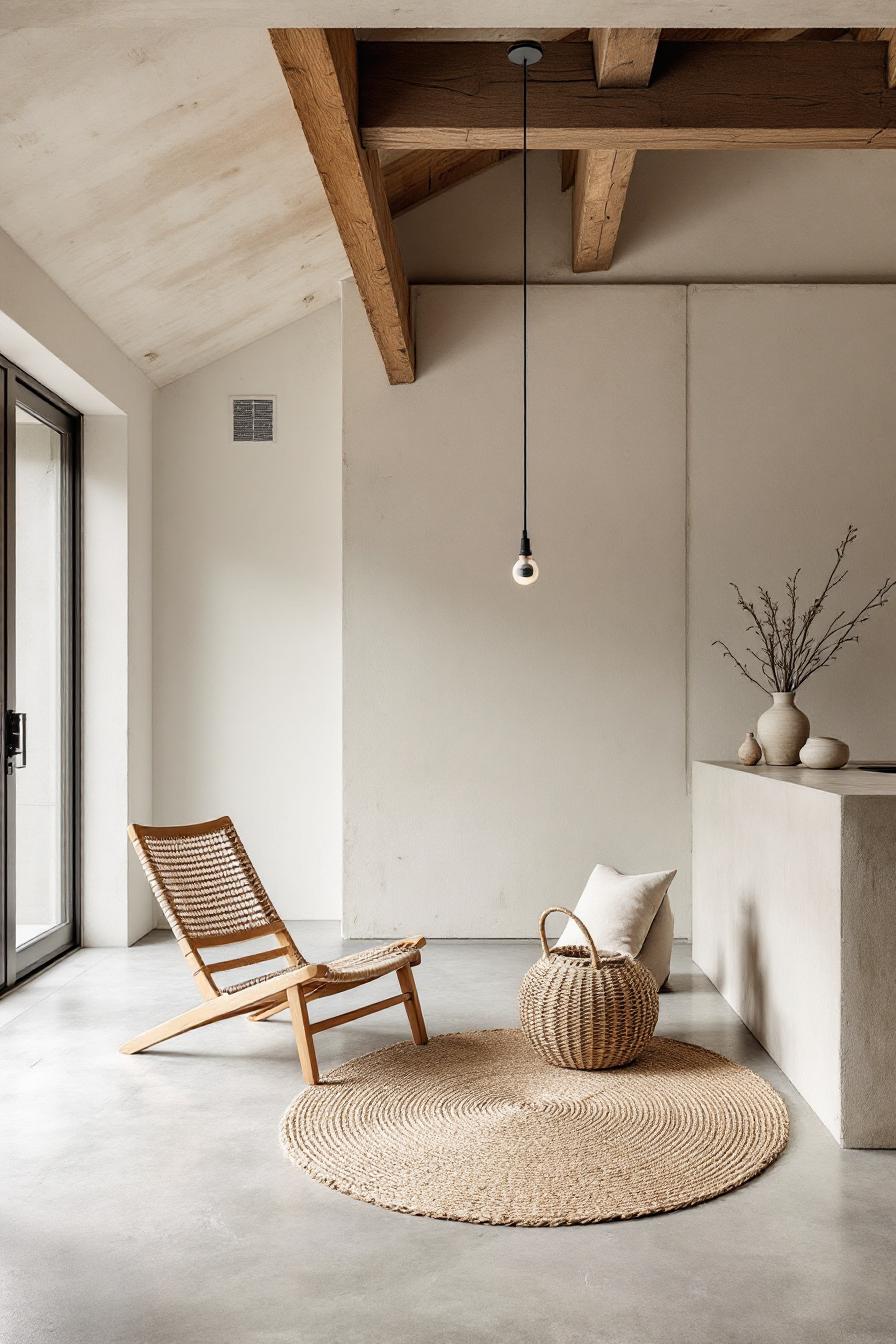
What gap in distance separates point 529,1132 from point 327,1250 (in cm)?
77

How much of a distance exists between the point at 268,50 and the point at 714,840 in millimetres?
3390

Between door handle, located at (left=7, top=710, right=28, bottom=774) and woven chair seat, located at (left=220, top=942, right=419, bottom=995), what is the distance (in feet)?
4.68

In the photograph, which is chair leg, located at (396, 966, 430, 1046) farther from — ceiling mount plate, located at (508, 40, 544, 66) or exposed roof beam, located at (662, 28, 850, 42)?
exposed roof beam, located at (662, 28, 850, 42)

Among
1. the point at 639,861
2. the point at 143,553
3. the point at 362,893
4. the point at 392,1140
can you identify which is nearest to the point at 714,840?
the point at 639,861

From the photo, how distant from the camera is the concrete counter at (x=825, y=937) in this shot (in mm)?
2943

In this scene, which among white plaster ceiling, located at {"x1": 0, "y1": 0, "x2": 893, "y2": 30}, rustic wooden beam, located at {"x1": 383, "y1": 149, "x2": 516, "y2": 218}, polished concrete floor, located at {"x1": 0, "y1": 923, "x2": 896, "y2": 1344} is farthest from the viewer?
rustic wooden beam, located at {"x1": 383, "y1": 149, "x2": 516, "y2": 218}

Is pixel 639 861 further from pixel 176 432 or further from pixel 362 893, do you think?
pixel 176 432

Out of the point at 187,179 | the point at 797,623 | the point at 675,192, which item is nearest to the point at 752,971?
the point at 797,623

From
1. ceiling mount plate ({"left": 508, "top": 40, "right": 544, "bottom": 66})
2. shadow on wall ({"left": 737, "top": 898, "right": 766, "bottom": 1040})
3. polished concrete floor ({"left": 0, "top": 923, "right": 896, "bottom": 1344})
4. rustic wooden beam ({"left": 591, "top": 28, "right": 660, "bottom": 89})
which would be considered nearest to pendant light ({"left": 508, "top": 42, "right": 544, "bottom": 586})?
ceiling mount plate ({"left": 508, "top": 40, "right": 544, "bottom": 66})

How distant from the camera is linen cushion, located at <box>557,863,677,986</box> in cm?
418

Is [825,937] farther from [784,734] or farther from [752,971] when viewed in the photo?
[784,734]

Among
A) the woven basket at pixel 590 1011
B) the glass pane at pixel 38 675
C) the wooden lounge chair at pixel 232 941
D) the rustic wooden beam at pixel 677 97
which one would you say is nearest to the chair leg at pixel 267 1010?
the wooden lounge chair at pixel 232 941

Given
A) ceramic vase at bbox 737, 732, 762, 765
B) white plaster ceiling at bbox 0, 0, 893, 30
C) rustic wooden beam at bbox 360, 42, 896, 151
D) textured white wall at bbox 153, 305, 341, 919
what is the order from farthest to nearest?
1. textured white wall at bbox 153, 305, 341, 919
2. ceramic vase at bbox 737, 732, 762, 765
3. rustic wooden beam at bbox 360, 42, 896, 151
4. white plaster ceiling at bbox 0, 0, 893, 30

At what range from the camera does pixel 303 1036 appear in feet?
11.1
